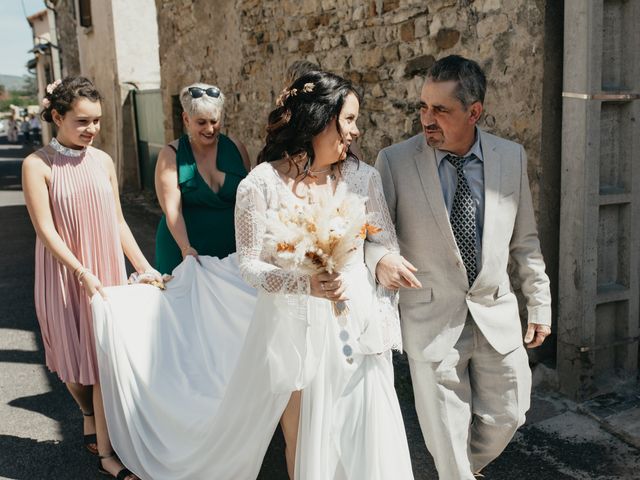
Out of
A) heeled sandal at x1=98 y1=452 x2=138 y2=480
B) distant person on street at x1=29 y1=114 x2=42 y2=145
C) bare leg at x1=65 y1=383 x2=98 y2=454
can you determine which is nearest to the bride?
heeled sandal at x1=98 y1=452 x2=138 y2=480

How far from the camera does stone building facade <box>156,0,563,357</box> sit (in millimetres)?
4305

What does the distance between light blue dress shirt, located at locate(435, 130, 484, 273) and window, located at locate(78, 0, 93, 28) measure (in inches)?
722

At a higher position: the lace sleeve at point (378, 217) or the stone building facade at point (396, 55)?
the stone building facade at point (396, 55)

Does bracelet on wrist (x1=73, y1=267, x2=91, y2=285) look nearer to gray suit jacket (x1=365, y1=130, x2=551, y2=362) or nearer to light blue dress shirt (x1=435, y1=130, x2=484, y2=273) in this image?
gray suit jacket (x1=365, y1=130, x2=551, y2=362)

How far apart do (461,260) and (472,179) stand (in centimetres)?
37

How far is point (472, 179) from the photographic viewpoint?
3000 mm

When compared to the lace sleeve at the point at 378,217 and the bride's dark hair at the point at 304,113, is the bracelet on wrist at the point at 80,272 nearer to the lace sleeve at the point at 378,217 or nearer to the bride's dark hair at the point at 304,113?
the bride's dark hair at the point at 304,113

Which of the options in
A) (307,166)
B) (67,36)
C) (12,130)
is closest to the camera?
(307,166)

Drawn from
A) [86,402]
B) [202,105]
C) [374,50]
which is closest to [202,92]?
[202,105]

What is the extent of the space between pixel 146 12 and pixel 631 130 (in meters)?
14.5

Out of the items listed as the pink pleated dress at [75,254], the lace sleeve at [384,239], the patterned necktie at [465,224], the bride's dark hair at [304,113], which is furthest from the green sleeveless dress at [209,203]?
the patterned necktie at [465,224]

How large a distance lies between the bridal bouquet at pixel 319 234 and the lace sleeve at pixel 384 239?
0.41 meters

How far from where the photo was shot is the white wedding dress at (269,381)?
276 cm

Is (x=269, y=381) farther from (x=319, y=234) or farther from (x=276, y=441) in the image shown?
(x=276, y=441)
